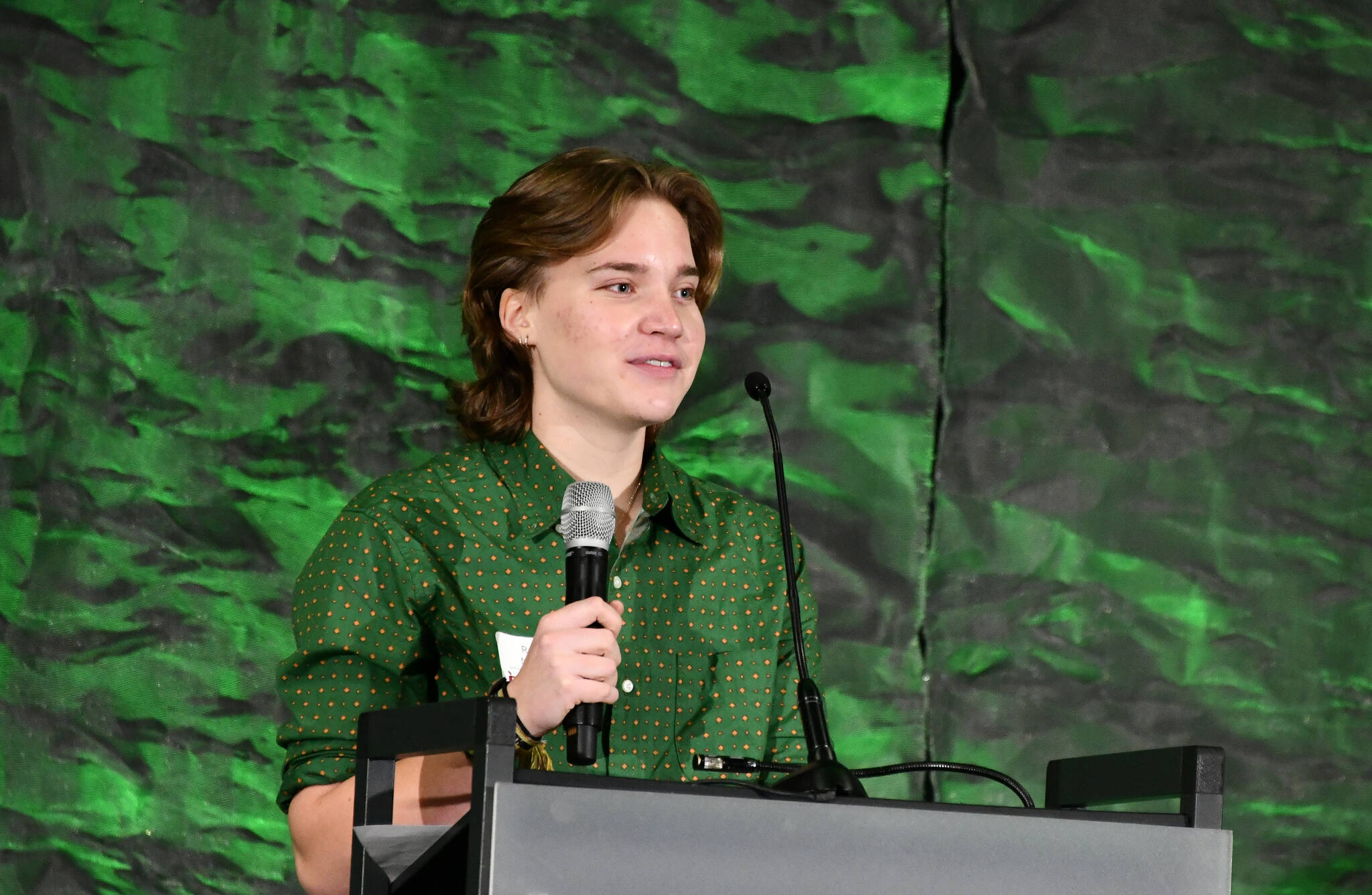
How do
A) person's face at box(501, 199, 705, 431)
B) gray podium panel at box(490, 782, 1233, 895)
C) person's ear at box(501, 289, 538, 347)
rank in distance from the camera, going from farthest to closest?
person's ear at box(501, 289, 538, 347) → person's face at box(501, 199, 705, 431) → gray podium panel at box(490, 782, 1233, 895)

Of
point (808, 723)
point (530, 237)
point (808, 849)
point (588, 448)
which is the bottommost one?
point (808, 849)

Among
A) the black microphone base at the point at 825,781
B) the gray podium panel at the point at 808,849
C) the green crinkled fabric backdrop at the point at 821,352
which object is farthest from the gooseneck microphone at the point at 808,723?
the green crinkled fabric backdrop at the point at 821,352

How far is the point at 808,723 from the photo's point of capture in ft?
4.81

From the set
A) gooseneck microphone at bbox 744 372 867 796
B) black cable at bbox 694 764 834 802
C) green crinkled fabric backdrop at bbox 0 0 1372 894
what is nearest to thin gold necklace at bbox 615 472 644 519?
gooseneck microphone at bbox 744 372 867 796

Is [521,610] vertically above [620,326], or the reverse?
[620,326]

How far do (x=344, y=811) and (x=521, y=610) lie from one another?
36 cm

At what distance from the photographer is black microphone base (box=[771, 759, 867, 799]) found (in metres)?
1.29

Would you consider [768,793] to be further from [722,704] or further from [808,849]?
[722,704]

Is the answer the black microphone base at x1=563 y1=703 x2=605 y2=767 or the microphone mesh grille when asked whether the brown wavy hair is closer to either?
the microphone mesh grille

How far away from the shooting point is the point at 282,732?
1.77 meters

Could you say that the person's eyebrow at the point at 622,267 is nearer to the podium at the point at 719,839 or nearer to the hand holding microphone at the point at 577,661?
the hand holding microphone at the point at 577,661

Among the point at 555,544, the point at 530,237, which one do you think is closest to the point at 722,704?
the point at 555,544

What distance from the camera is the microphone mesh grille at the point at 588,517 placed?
136 centimetres

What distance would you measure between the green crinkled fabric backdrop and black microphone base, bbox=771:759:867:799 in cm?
140
